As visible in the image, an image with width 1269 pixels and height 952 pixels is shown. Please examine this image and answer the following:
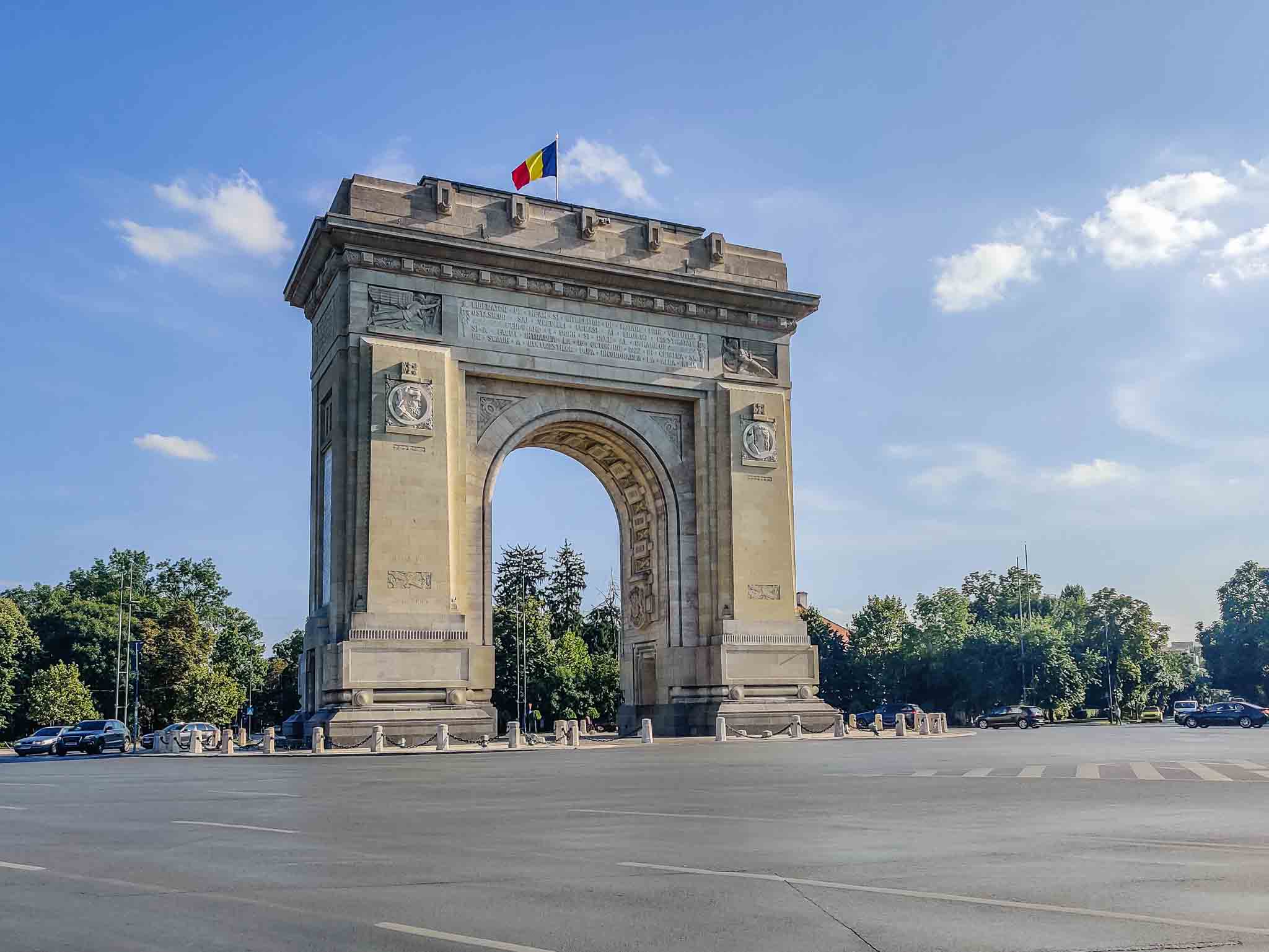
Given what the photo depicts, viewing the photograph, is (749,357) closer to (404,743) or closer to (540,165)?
(540,165)

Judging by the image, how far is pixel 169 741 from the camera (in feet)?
131

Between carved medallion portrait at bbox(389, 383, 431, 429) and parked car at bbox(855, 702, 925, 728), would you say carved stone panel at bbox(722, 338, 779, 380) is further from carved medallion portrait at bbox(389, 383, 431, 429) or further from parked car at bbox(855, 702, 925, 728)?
parked car at bbox(855, 702, 925, 728)

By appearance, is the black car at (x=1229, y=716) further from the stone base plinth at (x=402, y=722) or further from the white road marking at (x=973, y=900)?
the white road marking at (x=973, y=900)

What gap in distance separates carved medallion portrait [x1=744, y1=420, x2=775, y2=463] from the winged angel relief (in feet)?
37.7

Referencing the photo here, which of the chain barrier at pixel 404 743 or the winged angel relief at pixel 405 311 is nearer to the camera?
the chain barrier at pixel 404 743

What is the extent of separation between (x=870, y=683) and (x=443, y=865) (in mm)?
75949

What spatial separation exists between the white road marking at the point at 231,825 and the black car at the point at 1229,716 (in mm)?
49191

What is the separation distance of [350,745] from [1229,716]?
3828 cm

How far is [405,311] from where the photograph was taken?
36.3 meters

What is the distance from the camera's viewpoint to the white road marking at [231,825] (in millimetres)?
10344

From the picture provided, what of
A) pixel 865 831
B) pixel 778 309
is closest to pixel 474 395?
pixel 778 309

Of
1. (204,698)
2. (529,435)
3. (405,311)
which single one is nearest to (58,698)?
(204,698)

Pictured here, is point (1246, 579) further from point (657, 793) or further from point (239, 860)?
point (239, 860)

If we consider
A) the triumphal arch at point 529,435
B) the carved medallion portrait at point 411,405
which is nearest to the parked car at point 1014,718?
the triumphal arch at point 529,435
